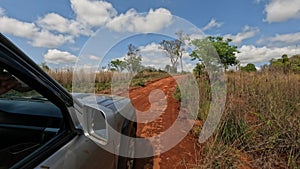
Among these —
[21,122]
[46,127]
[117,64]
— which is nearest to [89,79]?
[117,64]

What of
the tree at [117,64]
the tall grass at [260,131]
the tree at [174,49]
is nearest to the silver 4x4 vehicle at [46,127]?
the tall grass at [260,131]

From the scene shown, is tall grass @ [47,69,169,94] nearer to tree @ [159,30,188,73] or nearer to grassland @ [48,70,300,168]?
tree @ [159,30,188,73]

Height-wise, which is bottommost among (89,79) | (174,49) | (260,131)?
(260,131)

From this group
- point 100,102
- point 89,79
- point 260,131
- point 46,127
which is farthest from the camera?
point 89,79

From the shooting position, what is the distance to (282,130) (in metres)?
2.90

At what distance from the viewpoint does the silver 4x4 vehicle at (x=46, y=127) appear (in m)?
0.91

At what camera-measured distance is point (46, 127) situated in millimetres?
1323

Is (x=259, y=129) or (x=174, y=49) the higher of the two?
(x=174, y=49)

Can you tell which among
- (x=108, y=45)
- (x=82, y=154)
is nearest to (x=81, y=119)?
(x=82, y=154)

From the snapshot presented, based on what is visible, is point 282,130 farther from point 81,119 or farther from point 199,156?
point 81,119

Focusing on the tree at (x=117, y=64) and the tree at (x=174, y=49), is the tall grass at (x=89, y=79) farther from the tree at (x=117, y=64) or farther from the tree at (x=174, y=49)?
the tree at (x=174, y=49)

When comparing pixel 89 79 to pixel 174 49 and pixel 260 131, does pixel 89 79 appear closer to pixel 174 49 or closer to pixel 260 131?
pixel 174 49

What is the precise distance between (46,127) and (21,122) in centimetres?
22

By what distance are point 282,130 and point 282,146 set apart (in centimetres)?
25
